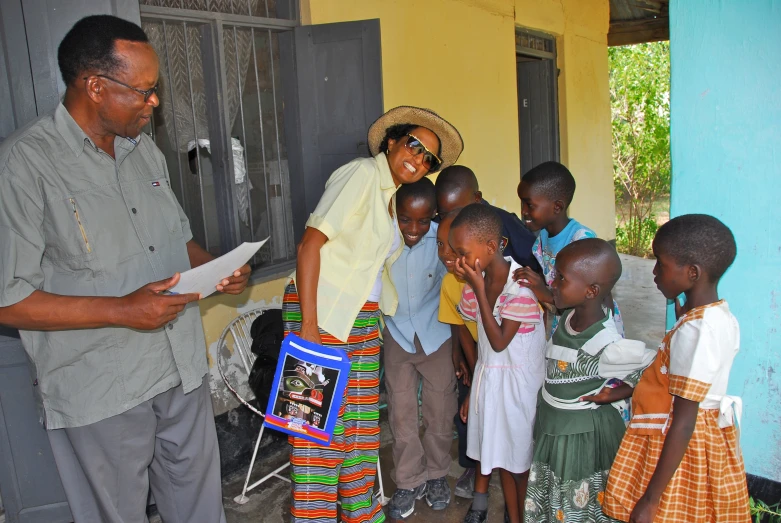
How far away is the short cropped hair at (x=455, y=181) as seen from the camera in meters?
3.10

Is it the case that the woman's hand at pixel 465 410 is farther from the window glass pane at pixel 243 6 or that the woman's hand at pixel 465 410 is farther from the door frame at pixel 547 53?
the door frame at pixel 547 53

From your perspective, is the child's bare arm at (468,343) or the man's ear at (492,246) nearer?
the man's ear at (492,246)

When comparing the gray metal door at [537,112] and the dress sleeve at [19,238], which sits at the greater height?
the gray metal door at [537,112]

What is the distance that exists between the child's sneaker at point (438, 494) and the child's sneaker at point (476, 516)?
0.70 ft

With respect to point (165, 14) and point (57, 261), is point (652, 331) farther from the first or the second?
point (57, 261)

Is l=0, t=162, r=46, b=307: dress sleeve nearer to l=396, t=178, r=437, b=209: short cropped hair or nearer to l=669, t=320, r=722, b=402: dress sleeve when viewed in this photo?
l=396, t=178, r=437, b=209: short cropped hair

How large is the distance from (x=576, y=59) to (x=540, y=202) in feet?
19.4

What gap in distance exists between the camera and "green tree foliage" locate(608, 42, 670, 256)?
35.0 feet

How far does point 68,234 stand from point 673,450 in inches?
78.0

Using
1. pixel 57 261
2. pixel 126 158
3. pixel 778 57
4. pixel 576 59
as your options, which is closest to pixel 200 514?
pixel 57 261

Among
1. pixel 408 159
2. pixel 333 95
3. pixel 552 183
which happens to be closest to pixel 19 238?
pixel 408 159

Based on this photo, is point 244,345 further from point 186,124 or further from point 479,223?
point 479,223

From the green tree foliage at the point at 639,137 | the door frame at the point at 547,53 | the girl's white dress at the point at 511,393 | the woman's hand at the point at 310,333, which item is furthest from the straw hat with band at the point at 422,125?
the green tree foliage at the point at 639,137

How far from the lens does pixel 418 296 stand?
9.91 ft
